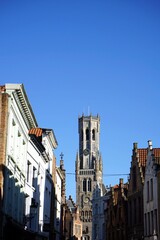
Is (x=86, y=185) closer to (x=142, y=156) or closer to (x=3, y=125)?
(x=142, y=156)

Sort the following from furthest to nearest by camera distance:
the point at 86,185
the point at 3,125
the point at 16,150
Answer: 1. the point at 86,185
2. the point at 16,150
3. the point at 3,125

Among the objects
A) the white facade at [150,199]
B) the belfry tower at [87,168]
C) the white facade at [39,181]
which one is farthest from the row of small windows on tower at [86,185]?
the white facade at [150,199]

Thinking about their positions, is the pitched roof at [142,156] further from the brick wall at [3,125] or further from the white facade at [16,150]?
the brick wall at [3,125]

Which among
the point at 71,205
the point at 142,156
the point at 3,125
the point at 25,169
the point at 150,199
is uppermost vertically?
the point at 71,205

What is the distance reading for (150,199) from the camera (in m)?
41.9

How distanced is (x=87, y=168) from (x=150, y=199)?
473 ft

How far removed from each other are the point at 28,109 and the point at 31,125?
3.21 meters

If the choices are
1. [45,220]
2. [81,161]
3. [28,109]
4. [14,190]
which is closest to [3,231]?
[14,190]

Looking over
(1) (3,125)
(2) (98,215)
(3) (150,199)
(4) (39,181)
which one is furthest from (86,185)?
(1) (3,125)

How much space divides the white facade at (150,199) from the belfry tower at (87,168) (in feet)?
406

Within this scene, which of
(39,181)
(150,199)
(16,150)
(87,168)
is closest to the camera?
(16,150)

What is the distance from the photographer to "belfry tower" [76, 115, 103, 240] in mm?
173000

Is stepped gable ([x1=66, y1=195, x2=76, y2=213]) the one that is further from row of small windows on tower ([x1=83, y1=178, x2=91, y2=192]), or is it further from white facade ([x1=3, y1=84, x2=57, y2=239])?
white facade ([x1=3, y1=84, x2=57, y2=239])

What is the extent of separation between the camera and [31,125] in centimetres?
3344
